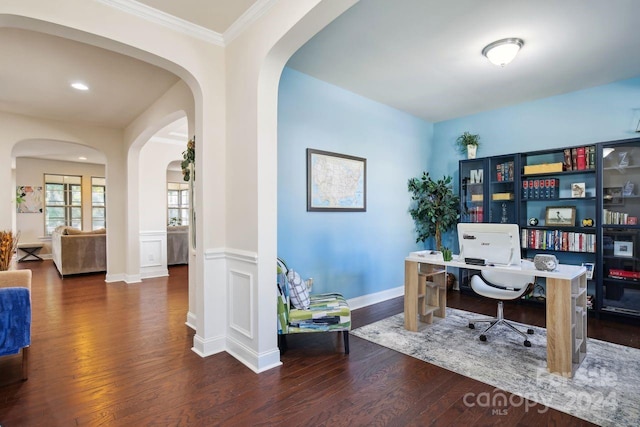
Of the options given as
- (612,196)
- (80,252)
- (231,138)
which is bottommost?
(80,252)

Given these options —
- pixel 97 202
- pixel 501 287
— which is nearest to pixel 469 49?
pixel 501 287

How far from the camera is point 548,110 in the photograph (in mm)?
4520

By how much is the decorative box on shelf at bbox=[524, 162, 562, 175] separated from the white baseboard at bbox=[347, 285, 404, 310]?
8.01 feet

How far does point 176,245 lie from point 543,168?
738 cm

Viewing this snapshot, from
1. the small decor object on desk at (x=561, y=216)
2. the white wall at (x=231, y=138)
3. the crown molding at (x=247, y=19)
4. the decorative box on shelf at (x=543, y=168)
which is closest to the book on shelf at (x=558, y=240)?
the small decor object on desk at (x=561, y=216)

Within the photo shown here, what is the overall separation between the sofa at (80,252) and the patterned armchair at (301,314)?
5.74 meters

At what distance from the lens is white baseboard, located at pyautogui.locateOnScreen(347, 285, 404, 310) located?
14.1ft

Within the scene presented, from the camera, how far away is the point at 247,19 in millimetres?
2697

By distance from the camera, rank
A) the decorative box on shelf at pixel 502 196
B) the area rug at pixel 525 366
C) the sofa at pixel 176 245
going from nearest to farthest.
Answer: the area rug at pixel 525 366, the decorative box on shelf at pixel 502 196, the sofa at pixel 176 245

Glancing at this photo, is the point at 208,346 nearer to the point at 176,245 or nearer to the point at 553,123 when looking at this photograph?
the point at 553,123

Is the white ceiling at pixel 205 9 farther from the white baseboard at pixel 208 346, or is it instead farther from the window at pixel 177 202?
the window at pixel 177 202

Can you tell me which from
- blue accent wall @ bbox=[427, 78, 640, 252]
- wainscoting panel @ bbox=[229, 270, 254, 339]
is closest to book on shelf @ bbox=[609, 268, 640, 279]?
blue accent wall @ bbox=[427, 78, 640, 252]

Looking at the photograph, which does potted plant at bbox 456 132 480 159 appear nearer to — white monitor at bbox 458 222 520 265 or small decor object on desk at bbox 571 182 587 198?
small decor object on desk at bbox 571 182 587 198

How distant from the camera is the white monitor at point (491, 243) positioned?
9.70 feet
